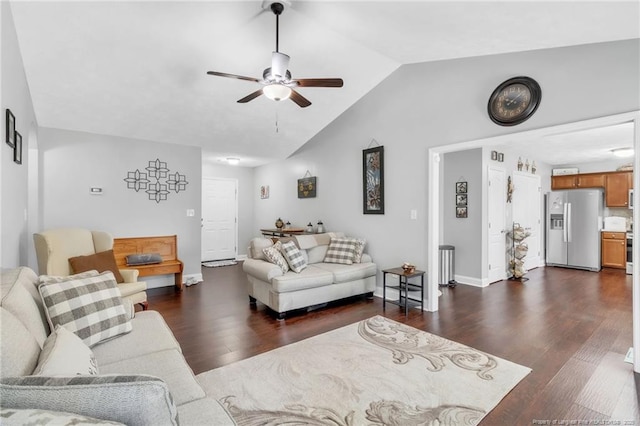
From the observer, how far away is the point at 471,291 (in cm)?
492

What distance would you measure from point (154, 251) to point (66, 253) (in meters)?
1.75

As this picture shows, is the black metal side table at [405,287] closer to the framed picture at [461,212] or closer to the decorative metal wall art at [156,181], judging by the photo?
the framed picture at [461,212]

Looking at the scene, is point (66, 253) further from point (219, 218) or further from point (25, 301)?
point (219, 218)

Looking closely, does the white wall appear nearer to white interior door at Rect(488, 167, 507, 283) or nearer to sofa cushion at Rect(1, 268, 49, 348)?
white interior door at Rect(488, 167, 507, 283)

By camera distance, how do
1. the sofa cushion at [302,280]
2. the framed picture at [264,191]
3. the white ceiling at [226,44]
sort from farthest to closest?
the framed picture at [264,191] → the sofa cushion at [302,280] → the white ceiling at [226,44]

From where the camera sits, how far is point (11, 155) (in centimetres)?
246

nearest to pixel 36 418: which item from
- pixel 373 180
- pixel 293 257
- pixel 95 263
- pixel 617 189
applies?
pixel 95 263

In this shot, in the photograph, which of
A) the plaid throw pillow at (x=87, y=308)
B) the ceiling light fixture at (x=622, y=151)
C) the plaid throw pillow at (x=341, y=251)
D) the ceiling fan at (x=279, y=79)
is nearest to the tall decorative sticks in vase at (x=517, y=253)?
the ceiling light fixture at (x=622, y=151)

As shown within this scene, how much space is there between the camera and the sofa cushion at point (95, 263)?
3.22 meters

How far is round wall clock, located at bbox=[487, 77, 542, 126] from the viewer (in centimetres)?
311

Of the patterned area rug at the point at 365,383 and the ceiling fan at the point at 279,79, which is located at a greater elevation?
the ceiling fan at the point at 279,79

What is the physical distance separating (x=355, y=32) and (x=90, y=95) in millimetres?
3220

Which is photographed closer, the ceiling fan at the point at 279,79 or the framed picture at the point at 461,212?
the ceiling fan at the point at 279,79

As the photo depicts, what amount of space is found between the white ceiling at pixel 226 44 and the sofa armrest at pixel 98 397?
2886 mm
